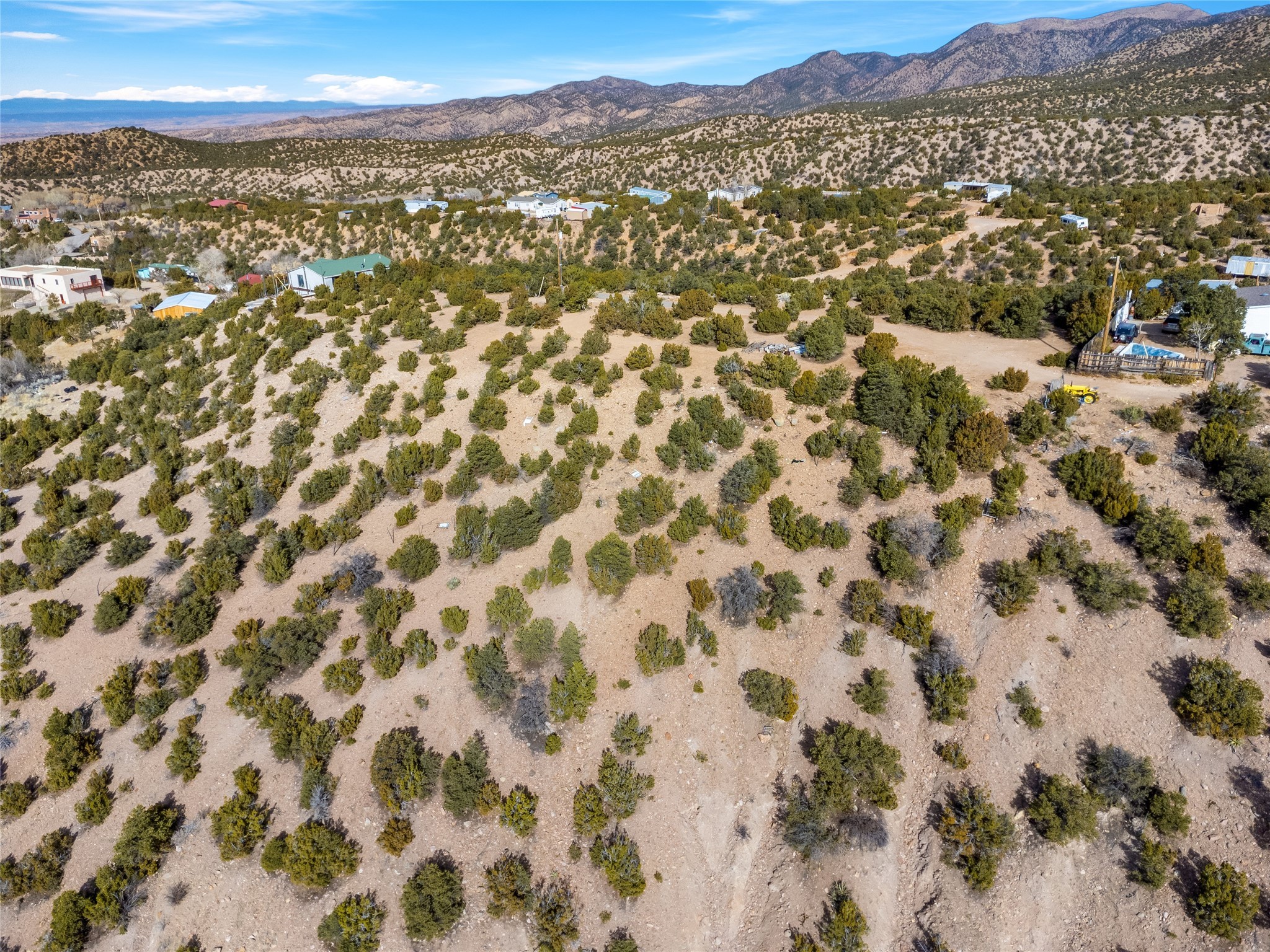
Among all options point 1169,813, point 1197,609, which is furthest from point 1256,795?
point 1197,609

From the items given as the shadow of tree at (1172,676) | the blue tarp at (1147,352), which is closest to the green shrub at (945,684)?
the shadow of tree at (1172,676)

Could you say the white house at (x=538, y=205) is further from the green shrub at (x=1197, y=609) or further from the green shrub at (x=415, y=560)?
the green shrub at (x=1197, y=609)

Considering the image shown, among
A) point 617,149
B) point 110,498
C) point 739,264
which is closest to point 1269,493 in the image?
point 739,264

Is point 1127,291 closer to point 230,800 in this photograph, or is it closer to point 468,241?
point 230,800

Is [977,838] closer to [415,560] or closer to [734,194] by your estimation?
[415,560]

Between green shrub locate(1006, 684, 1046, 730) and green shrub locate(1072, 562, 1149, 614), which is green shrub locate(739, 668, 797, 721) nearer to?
green shrub locate(1006, 684, 1046, 730)

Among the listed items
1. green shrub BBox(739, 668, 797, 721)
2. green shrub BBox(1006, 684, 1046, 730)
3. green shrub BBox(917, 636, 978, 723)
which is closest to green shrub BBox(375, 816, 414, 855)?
green shrub BBox(739, 668, 797, 721)
